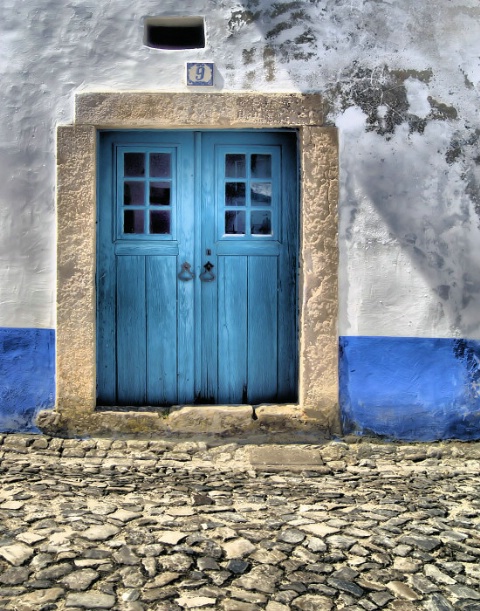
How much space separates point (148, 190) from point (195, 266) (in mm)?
605

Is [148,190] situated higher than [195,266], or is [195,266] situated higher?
[148,190]

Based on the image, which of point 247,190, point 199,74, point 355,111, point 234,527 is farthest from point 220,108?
point 234,527

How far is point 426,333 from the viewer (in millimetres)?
4727

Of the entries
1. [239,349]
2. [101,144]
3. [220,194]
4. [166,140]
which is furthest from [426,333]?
[101,144]

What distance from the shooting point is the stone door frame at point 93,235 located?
469 cm

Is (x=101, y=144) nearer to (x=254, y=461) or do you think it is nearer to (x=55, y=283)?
(x=55, y=283)

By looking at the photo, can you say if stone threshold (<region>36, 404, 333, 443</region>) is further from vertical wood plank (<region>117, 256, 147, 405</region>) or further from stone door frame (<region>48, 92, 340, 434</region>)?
vertical wood plank (<region>117, 256, 147, 405</region>)

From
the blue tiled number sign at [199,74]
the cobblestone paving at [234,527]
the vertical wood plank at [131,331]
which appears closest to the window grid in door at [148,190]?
the vertical wood plank at [131,331]

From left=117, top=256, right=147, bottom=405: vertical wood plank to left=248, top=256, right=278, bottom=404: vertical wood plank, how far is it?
0.72 m

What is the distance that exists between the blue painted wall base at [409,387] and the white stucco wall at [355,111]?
0.10 m

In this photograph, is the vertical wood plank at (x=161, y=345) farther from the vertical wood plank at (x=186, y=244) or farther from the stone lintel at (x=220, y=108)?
the stone lintel at (x=220, y=108)

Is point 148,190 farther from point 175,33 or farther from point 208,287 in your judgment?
point 175,33

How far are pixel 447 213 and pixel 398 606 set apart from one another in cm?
277

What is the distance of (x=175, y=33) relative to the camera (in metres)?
4.88
